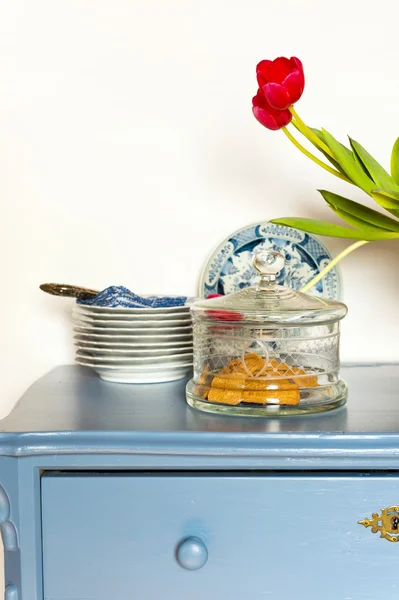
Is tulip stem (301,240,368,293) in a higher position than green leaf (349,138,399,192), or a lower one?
lower

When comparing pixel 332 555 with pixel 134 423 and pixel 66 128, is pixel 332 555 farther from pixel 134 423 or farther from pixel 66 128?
pixel 66 128

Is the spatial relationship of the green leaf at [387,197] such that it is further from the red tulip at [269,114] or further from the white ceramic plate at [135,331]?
the white ceramic plate at [135,331]

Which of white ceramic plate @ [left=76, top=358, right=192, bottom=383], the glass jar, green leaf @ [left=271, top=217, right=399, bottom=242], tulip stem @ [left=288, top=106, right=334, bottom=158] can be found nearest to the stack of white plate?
white ceramic plate @ [left=76, top=358, right=192, bottom=383]

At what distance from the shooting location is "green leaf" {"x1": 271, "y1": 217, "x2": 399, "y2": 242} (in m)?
1.10

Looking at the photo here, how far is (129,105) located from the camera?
1.36 m

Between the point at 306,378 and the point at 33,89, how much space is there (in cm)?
77

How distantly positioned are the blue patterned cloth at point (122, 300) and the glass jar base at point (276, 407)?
208mm

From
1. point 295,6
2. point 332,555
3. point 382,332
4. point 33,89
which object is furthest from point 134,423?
point 295,6

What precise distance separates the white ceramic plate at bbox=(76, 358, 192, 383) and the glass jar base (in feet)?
0.51

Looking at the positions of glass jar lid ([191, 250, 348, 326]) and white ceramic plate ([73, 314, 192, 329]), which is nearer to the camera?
glass jar lid ([191, 250, 348, 326])

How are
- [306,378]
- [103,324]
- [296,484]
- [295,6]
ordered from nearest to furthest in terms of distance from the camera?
[296,484], [306,378], [103,324], [295,6]

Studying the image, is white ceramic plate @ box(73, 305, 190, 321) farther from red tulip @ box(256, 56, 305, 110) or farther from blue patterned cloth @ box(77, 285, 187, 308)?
red tulip @ box(256, 56, 305, 110)

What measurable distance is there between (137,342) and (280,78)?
1.51 feet

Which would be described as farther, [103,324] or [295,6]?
[295,6]
